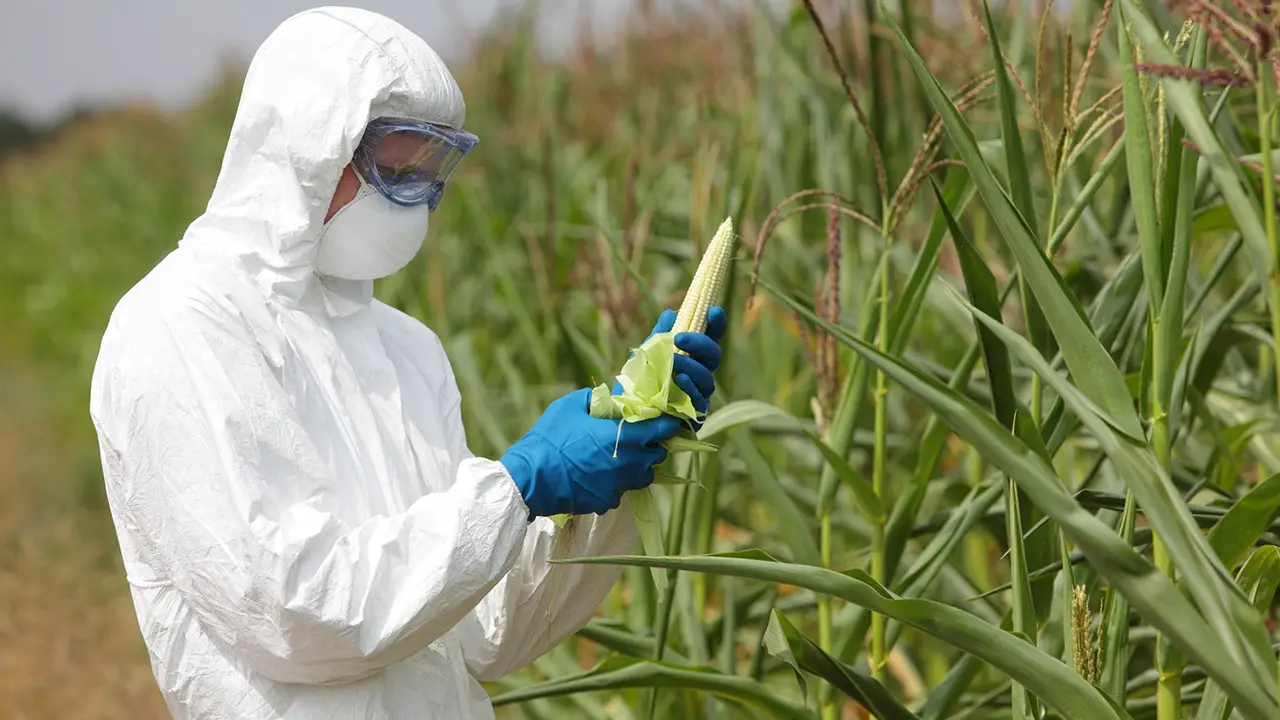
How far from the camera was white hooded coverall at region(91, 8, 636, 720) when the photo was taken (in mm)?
1206

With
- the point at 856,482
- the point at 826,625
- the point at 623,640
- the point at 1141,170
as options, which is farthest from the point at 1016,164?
the point at 623,640

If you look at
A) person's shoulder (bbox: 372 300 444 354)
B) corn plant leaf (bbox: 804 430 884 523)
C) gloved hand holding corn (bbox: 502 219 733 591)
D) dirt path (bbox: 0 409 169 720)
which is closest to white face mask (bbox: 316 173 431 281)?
person's shoulder (bbox: 372 300 444 354)

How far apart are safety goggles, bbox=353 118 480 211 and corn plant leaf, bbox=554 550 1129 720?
549 mm

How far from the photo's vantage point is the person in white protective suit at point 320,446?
1.21m

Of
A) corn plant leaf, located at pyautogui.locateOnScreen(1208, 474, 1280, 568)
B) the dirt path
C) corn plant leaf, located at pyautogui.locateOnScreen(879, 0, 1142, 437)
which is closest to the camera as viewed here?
corn plant leaf, located at pyautogui.locateOnScreen(879, 0, 1142, 437)

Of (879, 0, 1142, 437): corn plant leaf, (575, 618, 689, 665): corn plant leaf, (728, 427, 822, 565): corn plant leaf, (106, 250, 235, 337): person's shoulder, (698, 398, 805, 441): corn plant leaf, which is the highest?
(879, 0, 1142, 437): corn plant leaf

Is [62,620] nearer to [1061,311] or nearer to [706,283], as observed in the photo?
[706,283]

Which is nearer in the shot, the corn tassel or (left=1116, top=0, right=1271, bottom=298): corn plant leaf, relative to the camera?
(left=1116, top=0, right=1271, bottom=298): corn plant leaf

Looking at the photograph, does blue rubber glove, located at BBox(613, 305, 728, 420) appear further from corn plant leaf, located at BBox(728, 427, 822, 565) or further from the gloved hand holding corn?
corn plant leaf, located at BBox(728, 427, 822, 565)

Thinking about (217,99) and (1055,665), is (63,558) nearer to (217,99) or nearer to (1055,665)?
(1055,665)

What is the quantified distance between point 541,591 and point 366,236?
1.46 feet

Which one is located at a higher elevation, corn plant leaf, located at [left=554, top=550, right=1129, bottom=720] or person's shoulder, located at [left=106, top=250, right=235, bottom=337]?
person's shoulder, located at [left=106, top=250, right=235, bottom=337]

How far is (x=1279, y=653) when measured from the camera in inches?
49.7

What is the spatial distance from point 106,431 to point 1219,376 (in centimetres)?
170
